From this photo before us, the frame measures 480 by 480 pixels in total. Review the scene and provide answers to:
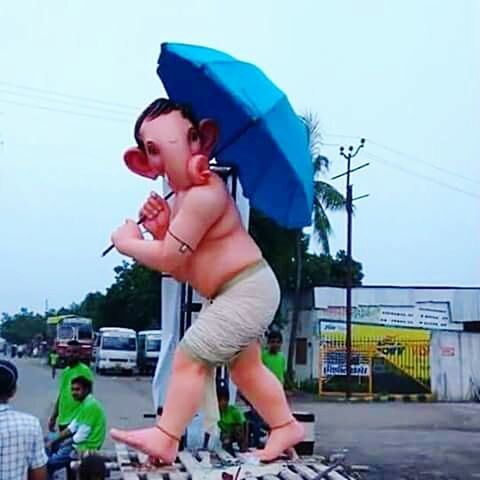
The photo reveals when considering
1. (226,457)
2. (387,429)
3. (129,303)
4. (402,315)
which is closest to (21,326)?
(129,303)

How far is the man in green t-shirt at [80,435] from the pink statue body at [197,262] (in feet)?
8.08

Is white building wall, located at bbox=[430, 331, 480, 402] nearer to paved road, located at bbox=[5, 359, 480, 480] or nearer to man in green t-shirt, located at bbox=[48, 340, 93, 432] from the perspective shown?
paved road, located at bbox=[5, 359, 480, 480]

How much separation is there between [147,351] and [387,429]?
898 inches

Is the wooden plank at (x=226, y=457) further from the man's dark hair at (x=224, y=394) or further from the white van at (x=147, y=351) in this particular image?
the white van at (x=147, y=351)

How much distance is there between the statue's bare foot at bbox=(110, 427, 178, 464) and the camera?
558 centimetres

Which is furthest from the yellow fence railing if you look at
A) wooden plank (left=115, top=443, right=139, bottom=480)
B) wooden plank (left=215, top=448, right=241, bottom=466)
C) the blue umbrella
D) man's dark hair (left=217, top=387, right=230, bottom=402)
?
the blue umbrella

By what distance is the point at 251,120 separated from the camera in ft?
18.0

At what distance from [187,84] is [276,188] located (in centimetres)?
72

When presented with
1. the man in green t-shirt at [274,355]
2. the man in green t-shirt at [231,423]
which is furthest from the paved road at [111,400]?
the man in green t-shirt at [231,423]

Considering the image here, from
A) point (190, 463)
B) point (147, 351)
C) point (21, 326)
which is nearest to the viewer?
point (190, 463)

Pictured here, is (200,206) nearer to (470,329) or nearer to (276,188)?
(276,188)

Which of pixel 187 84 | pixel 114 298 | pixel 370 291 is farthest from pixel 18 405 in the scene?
pixel 114 298

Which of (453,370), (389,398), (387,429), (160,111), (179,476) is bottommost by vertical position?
(179,476)

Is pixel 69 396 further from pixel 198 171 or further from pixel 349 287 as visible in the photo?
pixel 349 287
